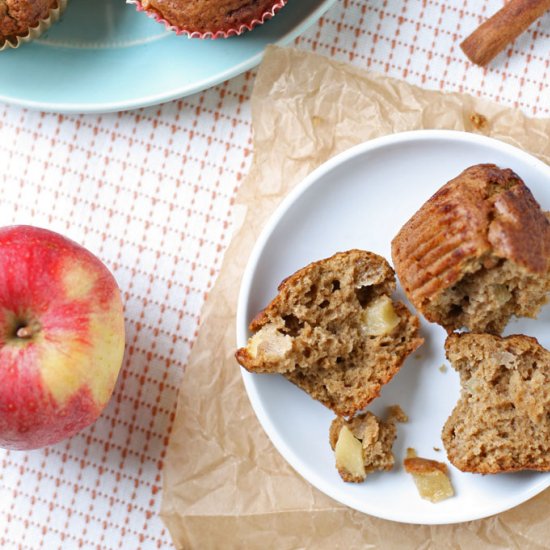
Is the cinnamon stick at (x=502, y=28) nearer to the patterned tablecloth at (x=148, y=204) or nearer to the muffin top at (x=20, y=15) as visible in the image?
the patterned tablecloth at (x=148, y=204)

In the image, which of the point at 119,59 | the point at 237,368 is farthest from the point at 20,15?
the point at 237,368

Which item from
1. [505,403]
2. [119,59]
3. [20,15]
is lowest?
[505,403]

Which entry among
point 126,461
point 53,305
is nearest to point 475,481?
point 126,461

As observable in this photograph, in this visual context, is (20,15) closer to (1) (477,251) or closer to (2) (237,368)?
(2) (237,368)

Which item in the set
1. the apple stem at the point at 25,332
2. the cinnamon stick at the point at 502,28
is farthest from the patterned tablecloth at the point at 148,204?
the apple stem at the point at 25,332

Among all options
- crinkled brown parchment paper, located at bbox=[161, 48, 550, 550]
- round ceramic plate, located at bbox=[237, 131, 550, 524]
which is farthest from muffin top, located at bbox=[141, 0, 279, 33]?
round ceramic plate, located at bbox=[237, 131, 550, 524]

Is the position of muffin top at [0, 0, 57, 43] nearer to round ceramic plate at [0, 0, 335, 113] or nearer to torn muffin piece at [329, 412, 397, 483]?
round ceramic plate at [0, 0, 335, 113]
